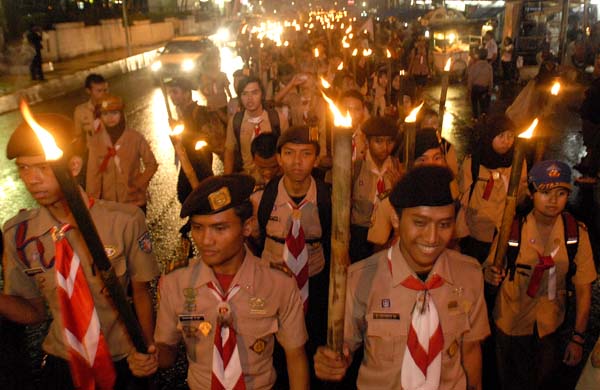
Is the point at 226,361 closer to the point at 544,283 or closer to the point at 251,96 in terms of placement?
the point at 544,283

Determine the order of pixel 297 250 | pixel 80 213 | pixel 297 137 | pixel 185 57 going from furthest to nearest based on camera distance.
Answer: pixel 185 57, pixel 297 137, pixel 297 250, pixel 80 213

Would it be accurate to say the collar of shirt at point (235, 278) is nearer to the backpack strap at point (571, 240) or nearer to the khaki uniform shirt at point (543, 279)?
the khaki uniform shirt at point (543, 279)

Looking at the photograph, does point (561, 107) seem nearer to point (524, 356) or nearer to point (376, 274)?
point (524, 356)

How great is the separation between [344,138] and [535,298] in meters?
2.41

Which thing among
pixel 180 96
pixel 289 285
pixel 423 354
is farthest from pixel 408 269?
pixel 180 96

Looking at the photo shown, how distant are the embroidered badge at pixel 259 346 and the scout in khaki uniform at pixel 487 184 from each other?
224 centimetres

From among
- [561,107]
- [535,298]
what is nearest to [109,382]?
[535,298]

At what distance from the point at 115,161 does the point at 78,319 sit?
2619mm

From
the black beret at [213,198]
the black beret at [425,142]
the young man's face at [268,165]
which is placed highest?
the black beret at [213,198]

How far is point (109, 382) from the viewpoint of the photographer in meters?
2.79

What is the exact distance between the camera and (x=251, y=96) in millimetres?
5570

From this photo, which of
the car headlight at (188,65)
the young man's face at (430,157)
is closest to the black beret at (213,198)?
the young man's face at (430,157)

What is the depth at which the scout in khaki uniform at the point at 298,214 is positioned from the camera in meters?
3.84

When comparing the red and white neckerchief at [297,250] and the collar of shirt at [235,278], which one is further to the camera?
the red and white neckerchief at [297,250]
